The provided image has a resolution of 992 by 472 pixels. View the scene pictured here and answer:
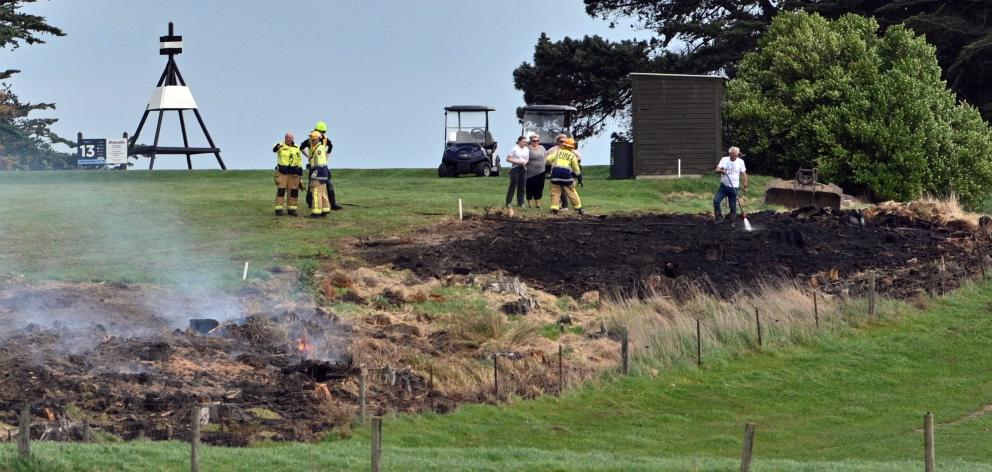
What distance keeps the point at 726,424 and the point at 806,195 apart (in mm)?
21436

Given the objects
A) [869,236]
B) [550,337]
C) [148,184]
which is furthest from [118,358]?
[148,184]

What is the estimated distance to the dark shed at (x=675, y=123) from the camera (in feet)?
158

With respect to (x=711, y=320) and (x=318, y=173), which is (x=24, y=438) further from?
(x=318, y=173)

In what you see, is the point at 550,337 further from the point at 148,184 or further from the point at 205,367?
the point at 148,184

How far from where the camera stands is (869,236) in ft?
118

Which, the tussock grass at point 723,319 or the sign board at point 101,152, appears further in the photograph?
the sign board at point 101,152

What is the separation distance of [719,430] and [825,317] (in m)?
7.49

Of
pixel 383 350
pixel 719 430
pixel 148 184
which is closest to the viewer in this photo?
pixel 719 430

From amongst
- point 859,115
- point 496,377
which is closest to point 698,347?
point 496,377

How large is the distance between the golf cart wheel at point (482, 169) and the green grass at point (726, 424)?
22392 millimetres

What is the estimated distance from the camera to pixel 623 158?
4841 centimetres

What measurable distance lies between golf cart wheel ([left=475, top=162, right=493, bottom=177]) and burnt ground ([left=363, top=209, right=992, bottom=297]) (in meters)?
12.6

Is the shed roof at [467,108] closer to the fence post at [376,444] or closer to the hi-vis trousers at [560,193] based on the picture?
the hi-vis trousers at [560,193]

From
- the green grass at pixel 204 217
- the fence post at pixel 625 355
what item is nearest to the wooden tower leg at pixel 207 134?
the green grass at pixel 204 217
